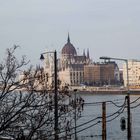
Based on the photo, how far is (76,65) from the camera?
15650 centimetres

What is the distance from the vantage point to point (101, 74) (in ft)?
485

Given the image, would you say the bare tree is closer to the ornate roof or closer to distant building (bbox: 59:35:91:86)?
distant building (bbox: 59:35:91:86)

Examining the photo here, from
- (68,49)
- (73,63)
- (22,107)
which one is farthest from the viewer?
(68,49)

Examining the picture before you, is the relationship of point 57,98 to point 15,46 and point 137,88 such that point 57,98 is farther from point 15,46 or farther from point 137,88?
point 137,88

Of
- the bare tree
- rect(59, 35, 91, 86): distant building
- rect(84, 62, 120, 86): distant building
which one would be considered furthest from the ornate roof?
the bare tree

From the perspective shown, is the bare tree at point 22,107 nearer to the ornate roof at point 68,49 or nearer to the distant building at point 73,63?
the distant building at point 73,63

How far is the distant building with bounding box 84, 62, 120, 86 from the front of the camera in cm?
14712

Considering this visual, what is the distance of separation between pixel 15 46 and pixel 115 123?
102 feet

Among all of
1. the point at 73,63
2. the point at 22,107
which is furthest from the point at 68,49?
the point at 22,107

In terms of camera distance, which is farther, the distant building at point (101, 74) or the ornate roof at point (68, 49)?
the ornate roof at point (68, 49)

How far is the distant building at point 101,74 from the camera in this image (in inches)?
5792

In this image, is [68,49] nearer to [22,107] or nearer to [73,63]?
[73,63]

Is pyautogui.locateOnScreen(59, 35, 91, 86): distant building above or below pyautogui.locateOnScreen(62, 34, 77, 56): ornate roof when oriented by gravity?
below

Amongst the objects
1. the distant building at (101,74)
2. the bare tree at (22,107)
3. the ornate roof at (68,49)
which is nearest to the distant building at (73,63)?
the ornate roof at (68,49)
